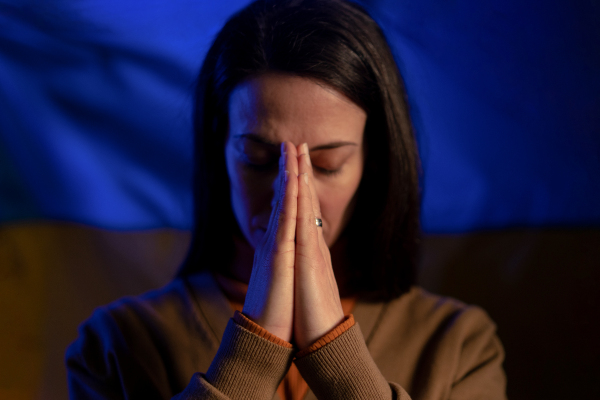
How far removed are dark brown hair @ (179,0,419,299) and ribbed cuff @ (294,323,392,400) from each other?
321 mm

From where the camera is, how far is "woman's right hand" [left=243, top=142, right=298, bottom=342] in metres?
0.78

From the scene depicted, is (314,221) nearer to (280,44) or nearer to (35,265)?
(280,44)

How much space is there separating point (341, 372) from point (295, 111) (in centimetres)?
45

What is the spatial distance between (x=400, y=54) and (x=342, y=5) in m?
0.30

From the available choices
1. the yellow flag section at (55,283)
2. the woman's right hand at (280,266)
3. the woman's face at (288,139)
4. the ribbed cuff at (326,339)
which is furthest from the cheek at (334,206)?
the yellow flag section at (55,283)

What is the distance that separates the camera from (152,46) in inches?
49.1

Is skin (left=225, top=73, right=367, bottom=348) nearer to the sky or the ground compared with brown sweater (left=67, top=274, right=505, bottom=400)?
nearer to the sky

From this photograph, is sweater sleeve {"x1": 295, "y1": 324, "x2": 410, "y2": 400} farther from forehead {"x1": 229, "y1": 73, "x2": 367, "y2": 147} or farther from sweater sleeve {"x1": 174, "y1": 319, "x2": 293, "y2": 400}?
forehead {"x1": 229, "y1": 73, "x2": 367, "y2": 147}

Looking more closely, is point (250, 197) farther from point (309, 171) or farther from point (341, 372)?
point (341, 372)

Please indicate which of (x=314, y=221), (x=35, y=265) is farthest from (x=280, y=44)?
(x=35, y=265)

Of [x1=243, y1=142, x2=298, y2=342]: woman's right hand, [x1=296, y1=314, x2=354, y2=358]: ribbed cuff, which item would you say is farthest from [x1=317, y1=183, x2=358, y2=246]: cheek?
[x1=296, y1=314, x2=354, y2=358]: ribbed cuff

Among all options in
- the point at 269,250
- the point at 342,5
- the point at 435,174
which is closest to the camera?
the point at 269,250

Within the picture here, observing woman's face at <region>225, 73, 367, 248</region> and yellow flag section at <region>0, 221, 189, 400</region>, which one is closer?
woman's face at <region>225, 73, 367, 248</region>

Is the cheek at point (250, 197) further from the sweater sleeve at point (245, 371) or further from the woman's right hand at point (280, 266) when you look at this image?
the sweater sleeve at point (245, 371)
